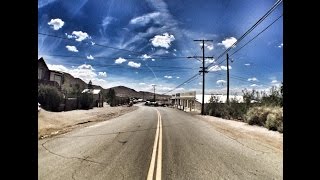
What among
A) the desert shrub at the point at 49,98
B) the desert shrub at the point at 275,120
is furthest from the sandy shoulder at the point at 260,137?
the desert shrub at the point at 49,98

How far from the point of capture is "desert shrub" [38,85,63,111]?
124 feet

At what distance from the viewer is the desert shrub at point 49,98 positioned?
37750mm

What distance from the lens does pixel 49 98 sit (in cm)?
3844

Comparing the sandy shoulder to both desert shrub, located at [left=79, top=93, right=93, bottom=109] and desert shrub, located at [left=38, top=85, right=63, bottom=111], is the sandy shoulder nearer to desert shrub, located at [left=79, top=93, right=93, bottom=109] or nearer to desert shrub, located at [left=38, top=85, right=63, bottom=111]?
desert shrub, located at [left=38, top=85, right=63, bottom=111]

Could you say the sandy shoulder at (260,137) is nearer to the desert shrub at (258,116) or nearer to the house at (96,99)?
the desert shrub at (258,116)

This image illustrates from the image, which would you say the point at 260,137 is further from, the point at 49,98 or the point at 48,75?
the point at 48,75

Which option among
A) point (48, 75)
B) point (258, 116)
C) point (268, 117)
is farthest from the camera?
point (48, 75)

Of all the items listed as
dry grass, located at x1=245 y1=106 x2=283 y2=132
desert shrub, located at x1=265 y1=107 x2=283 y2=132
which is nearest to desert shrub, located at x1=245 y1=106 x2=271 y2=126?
dry grass, located at x1=245 y1=106 x2=283 y2=132

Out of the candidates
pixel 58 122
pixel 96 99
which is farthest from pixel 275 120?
pixel 96 99

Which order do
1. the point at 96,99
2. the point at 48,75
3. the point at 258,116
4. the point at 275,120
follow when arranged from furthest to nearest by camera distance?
the point at 96,99 < the point at 48,75 < the point at 258,116 < the point at 275,120
